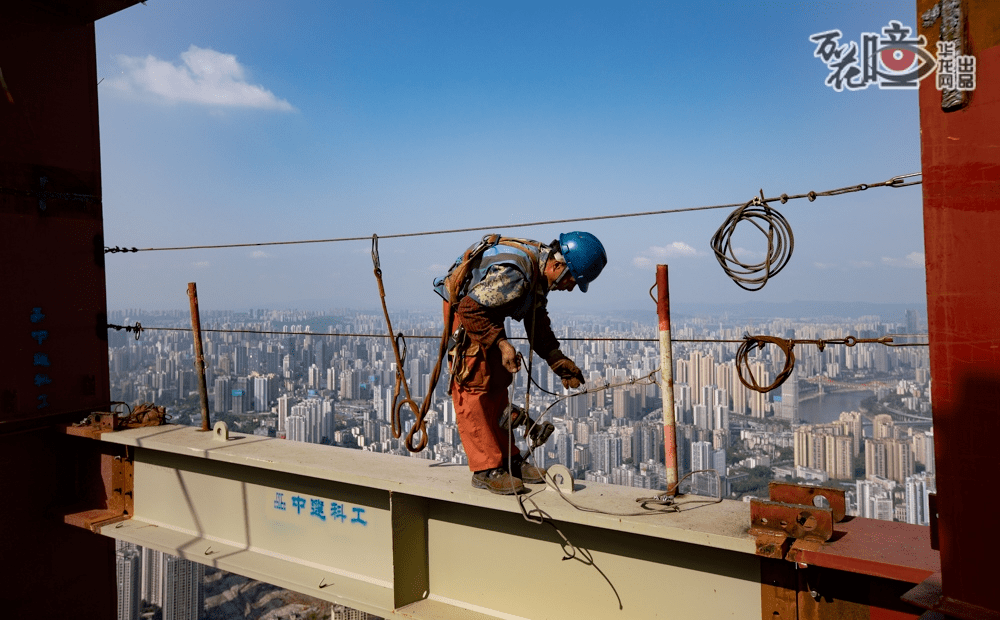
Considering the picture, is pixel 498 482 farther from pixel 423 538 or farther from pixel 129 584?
pixel 129 584

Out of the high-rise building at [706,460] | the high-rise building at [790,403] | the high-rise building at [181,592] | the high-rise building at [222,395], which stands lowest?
the high-rise building at [181,592]

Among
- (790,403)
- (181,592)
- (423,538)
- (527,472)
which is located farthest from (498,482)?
(181,592)

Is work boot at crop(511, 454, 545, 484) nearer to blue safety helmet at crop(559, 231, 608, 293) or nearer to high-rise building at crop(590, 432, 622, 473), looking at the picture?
blue safety helmet at crop(559, 231, 608, 293)

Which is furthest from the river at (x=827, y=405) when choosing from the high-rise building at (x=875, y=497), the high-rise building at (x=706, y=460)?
the high-rise building at (x=706, y=460)

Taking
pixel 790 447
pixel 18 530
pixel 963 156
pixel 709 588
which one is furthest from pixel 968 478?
pixel 18 530

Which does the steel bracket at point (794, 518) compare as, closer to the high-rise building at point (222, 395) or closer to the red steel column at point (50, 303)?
the red steel column at point (50, 303)

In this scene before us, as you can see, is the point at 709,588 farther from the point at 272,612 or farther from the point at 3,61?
the point at 272,612

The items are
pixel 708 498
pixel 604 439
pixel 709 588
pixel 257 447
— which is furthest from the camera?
pixel 604 439
